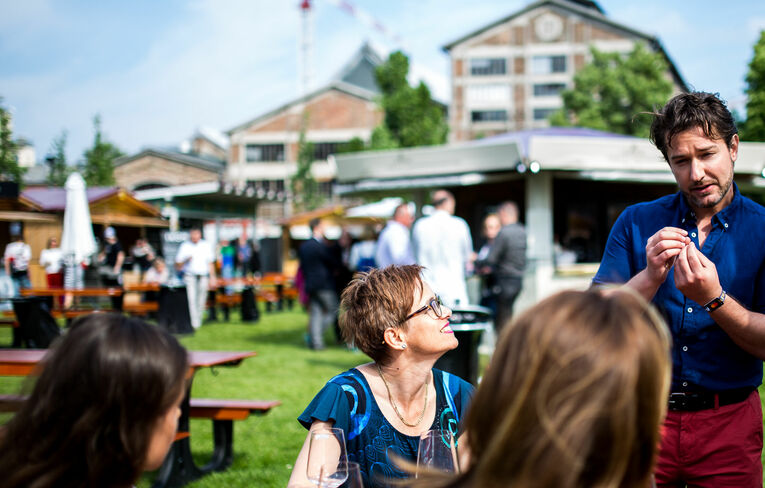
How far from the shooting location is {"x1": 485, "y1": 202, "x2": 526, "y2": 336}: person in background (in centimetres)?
880

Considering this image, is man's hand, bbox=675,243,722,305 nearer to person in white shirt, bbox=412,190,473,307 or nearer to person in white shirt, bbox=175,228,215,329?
person in white shirt, bbox=412,190,473,307

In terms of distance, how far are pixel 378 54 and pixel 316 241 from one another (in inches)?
2607

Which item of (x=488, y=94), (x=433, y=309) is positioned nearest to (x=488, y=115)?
(x=488, y=94)

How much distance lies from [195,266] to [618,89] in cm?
2742

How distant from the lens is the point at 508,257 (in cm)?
884

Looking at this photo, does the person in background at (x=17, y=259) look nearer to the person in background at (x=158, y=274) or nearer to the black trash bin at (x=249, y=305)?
the person in background at (x=158, y=274)

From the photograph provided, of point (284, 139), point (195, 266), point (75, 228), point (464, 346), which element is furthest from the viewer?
point (284, 139)

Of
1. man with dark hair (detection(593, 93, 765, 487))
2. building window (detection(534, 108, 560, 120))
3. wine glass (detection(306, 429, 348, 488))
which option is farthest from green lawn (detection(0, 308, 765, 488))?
building window (detection(534, 108, 560, 120))

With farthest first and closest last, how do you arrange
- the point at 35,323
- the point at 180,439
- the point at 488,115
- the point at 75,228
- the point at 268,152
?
1. the point at 488,115
2. the point at 268,152
3. the point at 75,228
4. the point at 35,323
5. the point at 180,439

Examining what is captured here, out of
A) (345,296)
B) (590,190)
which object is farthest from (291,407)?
(590,190)

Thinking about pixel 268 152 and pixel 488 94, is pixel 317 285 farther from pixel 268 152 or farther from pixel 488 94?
pixel 488 94

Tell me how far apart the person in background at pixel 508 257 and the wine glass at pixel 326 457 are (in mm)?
7098

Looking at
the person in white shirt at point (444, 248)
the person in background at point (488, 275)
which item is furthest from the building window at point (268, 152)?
the person in white shirt at point (444, 248)

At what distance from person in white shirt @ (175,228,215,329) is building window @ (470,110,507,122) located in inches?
1871
